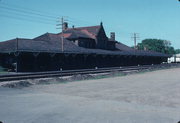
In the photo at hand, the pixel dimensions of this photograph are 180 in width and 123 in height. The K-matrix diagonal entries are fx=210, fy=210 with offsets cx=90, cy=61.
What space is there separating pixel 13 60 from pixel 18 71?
329cm

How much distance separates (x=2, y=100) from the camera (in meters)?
9.67

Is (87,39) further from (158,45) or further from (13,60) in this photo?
(158,45)

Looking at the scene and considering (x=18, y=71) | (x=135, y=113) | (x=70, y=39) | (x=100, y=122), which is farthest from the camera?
(x=70, y=39)

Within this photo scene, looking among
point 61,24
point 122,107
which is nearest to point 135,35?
point 61,24

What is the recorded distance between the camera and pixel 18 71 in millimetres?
26266

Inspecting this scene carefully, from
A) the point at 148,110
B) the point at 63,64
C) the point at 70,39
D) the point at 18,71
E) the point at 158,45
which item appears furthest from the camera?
the point at 158,45

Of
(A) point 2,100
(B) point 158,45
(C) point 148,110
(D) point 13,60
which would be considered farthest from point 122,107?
(B) point 158,45

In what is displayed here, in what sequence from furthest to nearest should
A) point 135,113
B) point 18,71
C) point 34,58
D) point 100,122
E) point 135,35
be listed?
1. point 135,35
2. point 34,58
3. point 18,71
4. point 135,113
5. point 100,122

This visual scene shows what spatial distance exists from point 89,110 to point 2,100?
4.42 metres

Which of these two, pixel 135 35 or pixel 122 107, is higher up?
pixel 135 35

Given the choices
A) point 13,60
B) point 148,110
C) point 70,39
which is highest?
point 70,39

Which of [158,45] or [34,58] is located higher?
[158,45]

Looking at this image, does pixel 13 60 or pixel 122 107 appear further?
pixel 13 60

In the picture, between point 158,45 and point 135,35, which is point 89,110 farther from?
point 158,45
